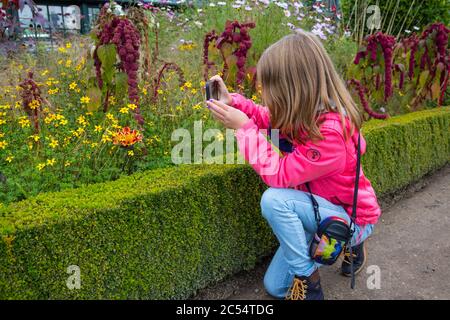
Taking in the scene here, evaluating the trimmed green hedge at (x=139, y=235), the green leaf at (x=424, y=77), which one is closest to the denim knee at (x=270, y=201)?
the trimmed green hedge at (x=139, y=235)

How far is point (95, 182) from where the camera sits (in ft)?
8.31

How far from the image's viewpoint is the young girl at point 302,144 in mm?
2129

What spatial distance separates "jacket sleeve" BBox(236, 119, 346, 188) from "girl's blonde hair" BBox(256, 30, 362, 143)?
0.06 m

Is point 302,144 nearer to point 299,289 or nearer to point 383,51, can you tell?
point 299,289

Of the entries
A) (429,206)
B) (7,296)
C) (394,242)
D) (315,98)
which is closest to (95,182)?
(7,296)

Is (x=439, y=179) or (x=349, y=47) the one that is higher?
(x=349, y=47)

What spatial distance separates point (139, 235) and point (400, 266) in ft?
5.67

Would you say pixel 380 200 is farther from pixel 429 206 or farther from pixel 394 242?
pixel 394 242

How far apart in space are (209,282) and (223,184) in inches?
21.4

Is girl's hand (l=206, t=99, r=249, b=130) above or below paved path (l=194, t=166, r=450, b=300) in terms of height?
above

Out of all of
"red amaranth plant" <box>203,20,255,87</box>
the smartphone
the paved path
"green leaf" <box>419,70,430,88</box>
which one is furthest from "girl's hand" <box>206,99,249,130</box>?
"green leaf" <box>419,70,430,88</box>

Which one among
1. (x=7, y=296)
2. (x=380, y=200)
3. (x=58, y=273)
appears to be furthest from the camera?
(x=380, y=200)

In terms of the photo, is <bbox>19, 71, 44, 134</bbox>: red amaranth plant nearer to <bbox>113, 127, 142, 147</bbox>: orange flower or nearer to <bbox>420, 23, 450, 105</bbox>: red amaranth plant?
<bbox>113, 127, 142, 147</bbox>: orange flower

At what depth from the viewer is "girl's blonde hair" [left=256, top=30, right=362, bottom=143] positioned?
7.06ft
